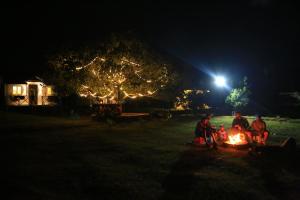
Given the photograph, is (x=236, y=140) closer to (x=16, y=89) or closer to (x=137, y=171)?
(x=137, y=171)

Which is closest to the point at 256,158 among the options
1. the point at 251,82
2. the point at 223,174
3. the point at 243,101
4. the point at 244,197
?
the point at 223,174

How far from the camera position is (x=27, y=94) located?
37.8 metres

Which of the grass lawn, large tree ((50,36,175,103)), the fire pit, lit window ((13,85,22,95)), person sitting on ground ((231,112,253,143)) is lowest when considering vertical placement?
the grass lawn

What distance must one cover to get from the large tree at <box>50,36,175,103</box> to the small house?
946 cm

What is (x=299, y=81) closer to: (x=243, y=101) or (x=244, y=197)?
(x=243, y=101)

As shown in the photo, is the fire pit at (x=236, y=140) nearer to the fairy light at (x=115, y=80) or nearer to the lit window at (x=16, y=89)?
the fairy light at (x=115, y=80)

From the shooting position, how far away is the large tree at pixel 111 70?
27.2 meters

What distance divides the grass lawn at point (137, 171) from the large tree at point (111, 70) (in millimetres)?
12743

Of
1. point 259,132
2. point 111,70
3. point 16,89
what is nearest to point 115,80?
point 111,70

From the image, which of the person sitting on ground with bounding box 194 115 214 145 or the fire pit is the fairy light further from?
the fire pit

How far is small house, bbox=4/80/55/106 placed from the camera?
37312 mm

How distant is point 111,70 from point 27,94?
47.2 feet

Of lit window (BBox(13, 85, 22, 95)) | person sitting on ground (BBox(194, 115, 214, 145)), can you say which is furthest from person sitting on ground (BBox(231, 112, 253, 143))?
lit window (BBox(13, 85, 22, 95))

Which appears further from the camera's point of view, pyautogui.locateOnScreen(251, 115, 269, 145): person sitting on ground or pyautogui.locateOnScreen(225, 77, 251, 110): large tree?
pyautogui.locateOnScreen(225, 77, 251, 110): large tree
